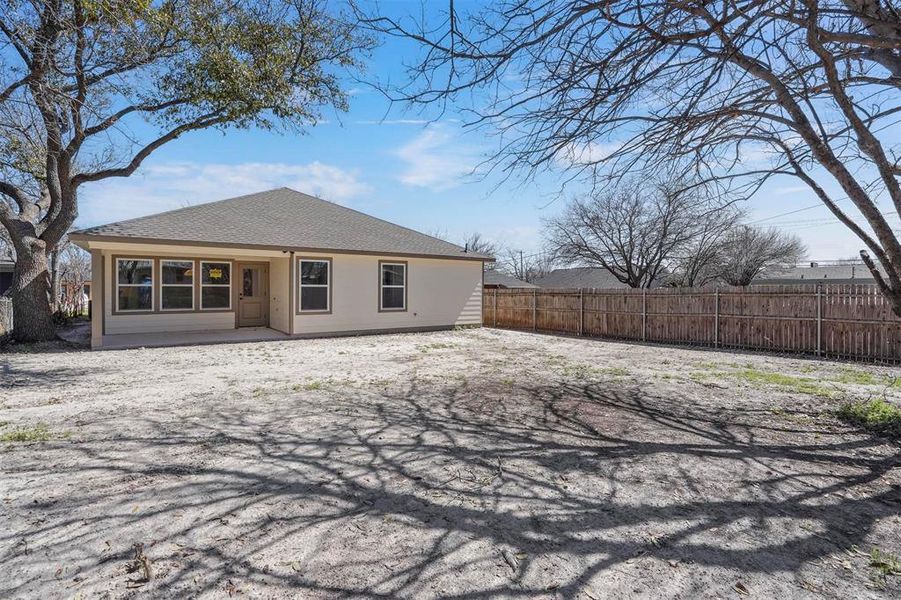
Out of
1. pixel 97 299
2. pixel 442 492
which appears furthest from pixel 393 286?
pixel 442 492

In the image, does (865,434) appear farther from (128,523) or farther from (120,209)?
(120,209)

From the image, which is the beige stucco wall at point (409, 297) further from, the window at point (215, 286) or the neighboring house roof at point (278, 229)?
the window at point (215, 286)

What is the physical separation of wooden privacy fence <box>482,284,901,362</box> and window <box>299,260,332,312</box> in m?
7.39

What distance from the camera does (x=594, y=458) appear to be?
3703 mm

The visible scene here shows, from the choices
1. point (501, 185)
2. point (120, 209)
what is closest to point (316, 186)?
point (120, 209)

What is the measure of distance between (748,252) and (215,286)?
25990mm

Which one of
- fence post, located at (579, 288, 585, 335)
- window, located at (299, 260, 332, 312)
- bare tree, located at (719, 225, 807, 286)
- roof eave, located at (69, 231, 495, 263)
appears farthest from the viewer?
bare tree, located at (719, 225, 807, 286)

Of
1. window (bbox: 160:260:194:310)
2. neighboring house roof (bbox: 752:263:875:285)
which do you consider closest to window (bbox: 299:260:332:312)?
window (bbox: 160:260:194:310)

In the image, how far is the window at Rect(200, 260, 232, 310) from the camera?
1211 centimetres

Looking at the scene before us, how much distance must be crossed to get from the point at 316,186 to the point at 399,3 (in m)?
30.2

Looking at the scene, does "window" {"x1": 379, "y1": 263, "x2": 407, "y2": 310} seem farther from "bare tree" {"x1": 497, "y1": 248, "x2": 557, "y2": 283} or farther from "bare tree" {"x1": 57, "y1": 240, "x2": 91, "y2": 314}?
"bare tree" {"x1": 497, "y1": 248, "x2": 557, "y2": 283}

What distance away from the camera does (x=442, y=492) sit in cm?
304

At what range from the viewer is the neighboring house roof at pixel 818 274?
28.7 meters

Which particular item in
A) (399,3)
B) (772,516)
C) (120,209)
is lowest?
(772,516)
